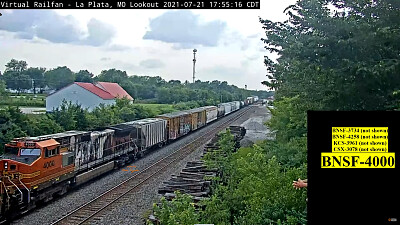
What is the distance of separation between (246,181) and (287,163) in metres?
4.07

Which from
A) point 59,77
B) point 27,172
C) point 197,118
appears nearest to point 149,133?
point 27,172

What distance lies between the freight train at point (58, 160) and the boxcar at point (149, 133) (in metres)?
0.07

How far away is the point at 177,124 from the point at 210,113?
1903 cm

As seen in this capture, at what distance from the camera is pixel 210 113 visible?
5994cm

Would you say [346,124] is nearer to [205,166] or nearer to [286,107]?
[205,166]

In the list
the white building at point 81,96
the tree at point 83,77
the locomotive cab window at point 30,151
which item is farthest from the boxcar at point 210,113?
the locomotive cab window at point 30,151

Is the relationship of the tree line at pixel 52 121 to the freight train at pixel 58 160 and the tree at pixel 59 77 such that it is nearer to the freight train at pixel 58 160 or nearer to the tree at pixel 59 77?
the freight train at pixel 58 160

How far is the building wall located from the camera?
5562 centimetres

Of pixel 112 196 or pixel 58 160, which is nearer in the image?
pixel 58 160

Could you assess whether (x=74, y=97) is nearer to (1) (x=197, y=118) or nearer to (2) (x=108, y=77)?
(1) (x=197, y=118)

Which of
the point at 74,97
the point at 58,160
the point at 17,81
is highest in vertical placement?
the point at 17,81

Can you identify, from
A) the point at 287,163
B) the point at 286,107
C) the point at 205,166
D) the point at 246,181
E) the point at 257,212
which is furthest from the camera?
the point at 286,107

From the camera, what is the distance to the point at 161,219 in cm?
1089

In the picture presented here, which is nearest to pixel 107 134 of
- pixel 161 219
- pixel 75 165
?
pixel 75 165
